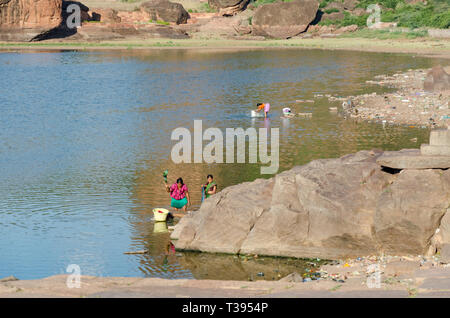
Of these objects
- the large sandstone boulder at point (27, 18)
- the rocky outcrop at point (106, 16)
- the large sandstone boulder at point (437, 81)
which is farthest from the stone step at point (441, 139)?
the rocky outcrop at point (106, 16)

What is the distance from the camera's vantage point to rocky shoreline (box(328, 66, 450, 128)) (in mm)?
32031

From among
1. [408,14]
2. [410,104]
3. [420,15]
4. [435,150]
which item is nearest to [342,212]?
[435,150]

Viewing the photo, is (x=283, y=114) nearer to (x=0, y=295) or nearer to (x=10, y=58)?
(x=0, y=295)

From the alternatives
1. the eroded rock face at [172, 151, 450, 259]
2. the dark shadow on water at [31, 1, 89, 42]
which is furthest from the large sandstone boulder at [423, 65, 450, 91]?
the dark shadow on water at [31, 1, 89, 42]

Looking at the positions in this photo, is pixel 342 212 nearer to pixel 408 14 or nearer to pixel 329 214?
pixel 329 214

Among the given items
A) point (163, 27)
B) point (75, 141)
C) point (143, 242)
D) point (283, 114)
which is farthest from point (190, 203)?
point (163, 27)

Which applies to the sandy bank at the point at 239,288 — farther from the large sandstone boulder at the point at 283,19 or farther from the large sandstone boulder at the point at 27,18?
the large sandstone boulder at the point at 283,19

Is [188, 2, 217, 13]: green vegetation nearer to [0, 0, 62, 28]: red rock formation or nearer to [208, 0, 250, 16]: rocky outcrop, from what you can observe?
[208, 0, 250, 16]: rocky outcrop

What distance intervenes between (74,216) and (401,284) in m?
10.4

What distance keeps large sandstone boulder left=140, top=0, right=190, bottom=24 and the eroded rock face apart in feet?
242

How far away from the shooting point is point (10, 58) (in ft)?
232

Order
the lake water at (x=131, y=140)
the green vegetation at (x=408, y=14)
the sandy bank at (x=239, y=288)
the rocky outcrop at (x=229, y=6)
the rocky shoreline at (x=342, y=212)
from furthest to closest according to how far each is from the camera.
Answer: the rocky outcrop at (x=229, y=6), the green vegetation at (x=408, y=14), the lake water at (x=131, y=140), the rocky shoreline at (x=342, y=212), the sandy bank at (x=239, y=288)

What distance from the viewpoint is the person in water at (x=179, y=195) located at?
19.2 metres

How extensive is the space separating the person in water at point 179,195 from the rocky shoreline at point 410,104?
589 inches
